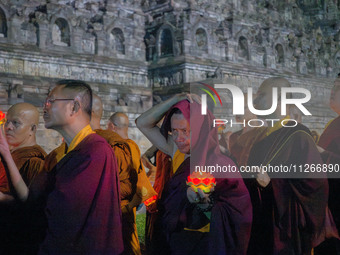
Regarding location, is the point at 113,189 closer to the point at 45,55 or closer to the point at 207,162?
the point at 207,162

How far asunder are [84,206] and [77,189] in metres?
0.14

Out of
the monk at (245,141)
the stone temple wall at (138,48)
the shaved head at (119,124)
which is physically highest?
the stone temple wall at (138,48)

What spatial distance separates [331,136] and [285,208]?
116cm

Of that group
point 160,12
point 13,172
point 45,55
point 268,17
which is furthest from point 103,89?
point 13,172

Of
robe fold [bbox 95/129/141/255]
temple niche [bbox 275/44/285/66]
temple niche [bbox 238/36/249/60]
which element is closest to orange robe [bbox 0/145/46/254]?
robe fold [bbox 95/129/141/255]

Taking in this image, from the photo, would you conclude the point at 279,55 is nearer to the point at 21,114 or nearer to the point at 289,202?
the point at 289,202

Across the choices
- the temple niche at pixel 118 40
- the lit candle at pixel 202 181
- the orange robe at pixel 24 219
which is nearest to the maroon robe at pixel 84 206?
the orange robe at pixel 24 219

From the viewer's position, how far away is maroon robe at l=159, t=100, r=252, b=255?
3545 millimetres

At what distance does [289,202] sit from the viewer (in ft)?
14.5

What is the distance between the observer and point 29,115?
4707 millimetres

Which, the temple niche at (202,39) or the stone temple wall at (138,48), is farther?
the temple niche at (202,39)

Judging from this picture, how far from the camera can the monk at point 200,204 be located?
11.6ft

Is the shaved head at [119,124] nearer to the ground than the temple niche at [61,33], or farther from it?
nearer to the ground

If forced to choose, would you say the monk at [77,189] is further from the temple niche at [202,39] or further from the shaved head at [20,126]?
the temple niche at [202,39]
